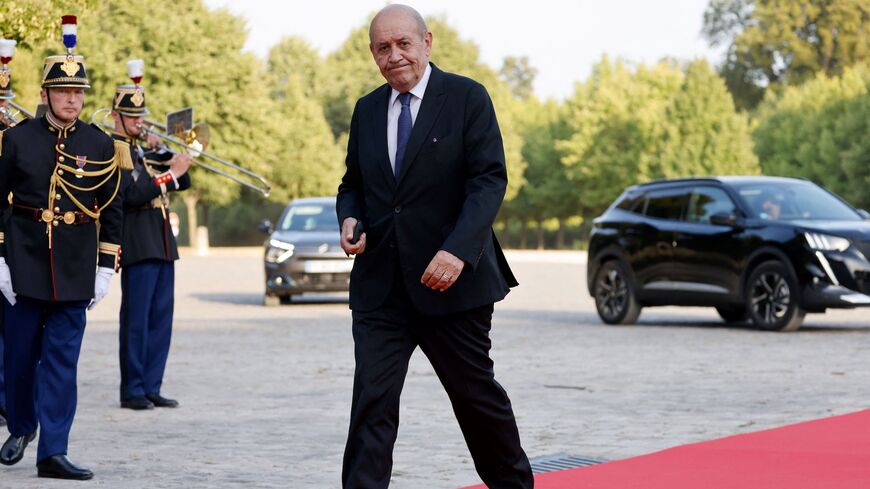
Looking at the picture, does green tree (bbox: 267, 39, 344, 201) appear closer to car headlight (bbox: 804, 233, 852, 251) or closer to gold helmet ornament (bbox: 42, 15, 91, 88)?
car headlight (bbox: 804, 233, 852, 251)

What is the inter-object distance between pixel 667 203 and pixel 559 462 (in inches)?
413

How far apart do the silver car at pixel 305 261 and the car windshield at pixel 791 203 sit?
21.6 feet

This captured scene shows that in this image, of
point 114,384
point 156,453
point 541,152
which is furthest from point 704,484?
point 541,152

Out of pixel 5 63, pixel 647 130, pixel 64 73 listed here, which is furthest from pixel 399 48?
pixel 647 130

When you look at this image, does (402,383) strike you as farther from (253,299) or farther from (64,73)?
(253,299)

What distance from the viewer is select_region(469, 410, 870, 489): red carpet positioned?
21.2 feet

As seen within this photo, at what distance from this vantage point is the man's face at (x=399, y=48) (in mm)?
5230

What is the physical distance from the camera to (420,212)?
5238 mm

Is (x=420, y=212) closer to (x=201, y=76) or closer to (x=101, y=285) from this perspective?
(x=101, y=285)

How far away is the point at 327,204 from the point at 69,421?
16.2 metres

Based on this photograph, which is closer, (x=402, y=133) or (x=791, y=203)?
(x=402, y=133)

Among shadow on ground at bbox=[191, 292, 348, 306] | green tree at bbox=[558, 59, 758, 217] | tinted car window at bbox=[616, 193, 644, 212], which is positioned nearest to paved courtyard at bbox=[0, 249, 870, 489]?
tinted car window at bbox=[616, 193, 644, 212]

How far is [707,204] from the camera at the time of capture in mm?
16875

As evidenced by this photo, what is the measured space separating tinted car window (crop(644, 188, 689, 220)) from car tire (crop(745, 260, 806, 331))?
1634mm
